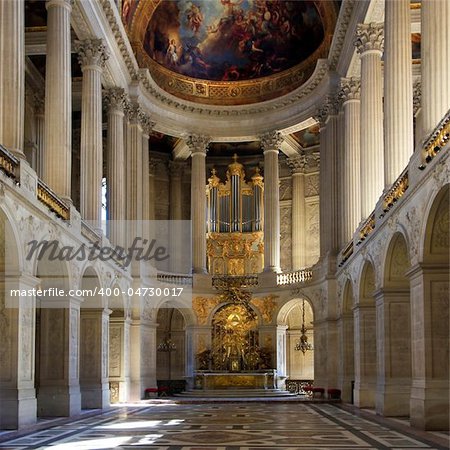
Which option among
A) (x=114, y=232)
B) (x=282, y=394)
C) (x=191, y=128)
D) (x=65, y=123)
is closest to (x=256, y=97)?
(x=191, y=128)

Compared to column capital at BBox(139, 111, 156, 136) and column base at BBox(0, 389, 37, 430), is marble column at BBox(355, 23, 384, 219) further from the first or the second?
column base at BBox(0, 389, 37, 430)

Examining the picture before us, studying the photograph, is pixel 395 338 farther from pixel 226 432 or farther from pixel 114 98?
pixel 114 98

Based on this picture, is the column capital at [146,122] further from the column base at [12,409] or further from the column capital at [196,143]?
the column base at [12,409]

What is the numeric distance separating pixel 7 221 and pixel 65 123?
315 inches

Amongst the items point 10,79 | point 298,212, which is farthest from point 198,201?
point 10,79

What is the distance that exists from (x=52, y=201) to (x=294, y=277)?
19.8m

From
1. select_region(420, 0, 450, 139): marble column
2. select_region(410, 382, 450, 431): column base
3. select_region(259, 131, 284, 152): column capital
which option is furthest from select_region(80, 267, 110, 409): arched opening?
select_region(259, 131, 284, 152): column capital

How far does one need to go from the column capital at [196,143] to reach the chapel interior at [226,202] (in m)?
0.13

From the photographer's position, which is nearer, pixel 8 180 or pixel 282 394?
pixel 8 180

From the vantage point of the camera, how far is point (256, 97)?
4434 cm

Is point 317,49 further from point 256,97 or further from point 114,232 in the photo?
point 114,232

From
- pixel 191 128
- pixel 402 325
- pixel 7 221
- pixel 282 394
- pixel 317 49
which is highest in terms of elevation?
pixel 317 49

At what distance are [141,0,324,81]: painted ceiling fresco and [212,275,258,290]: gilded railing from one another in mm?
10870

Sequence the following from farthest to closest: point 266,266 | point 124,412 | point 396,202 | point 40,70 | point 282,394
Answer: point 266,266
point 282,394
point 40,70
point 124,412
point 396,202
